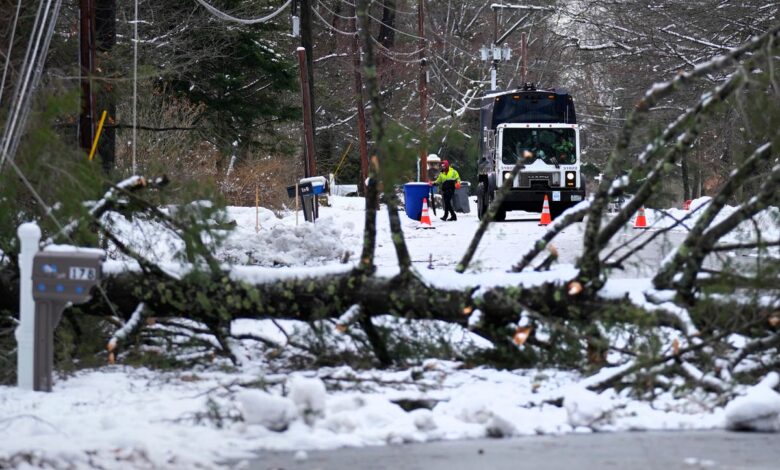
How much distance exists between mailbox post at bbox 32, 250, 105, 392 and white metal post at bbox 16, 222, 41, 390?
0.09 feet

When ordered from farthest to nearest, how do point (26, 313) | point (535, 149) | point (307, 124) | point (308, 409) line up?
point (535, 149)
point (307, 124)
point (26, 313)
point (308, 409)

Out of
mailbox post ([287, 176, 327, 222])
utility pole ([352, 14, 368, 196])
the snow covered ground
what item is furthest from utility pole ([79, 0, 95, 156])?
utility pole ([352, 14, 368, 196])

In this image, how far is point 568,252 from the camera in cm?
1758

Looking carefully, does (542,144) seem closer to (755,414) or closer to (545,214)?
(545,214)

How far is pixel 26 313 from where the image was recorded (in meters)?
6.81

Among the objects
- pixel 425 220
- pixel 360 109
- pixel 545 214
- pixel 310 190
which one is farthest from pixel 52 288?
pixel 360 109

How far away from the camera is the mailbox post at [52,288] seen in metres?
6.66

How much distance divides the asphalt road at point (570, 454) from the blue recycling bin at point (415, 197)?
2307cm

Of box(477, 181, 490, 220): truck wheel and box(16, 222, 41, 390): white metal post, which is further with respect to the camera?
box(477, 181, 490, 220): truck wheel

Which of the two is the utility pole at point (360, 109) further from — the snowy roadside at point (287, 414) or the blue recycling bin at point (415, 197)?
the snowy roadside at point (287, 414)

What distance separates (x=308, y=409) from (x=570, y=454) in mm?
1369

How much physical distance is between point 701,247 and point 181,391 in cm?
318

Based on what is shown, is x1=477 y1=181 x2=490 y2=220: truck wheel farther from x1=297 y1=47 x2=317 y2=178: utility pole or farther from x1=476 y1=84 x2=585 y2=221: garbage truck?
x1=297 y1=47 x2=317 y2=178: utility pole

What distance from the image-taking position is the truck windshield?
27688 mm
